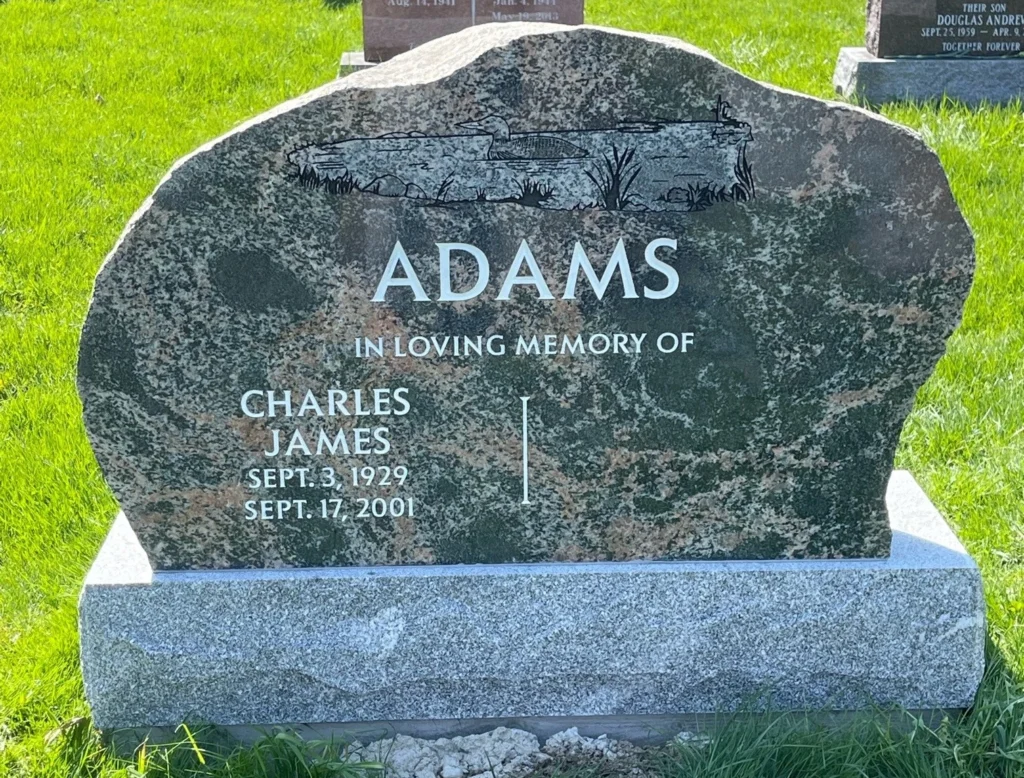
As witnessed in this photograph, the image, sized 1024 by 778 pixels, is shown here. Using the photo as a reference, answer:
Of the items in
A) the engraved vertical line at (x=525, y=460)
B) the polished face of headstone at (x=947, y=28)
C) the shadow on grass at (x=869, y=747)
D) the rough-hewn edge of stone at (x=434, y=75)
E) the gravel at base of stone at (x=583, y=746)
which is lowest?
the gravel at base of stone at (x=583, y=746)

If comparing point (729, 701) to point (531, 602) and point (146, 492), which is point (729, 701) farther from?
point (146, 492)

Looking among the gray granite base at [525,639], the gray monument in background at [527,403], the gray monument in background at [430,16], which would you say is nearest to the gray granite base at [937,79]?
the gray monument in background at [430,16]

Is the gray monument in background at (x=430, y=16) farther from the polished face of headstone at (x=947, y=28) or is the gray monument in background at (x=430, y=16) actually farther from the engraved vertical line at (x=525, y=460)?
the engraved vertical line at (x=525, y=460)

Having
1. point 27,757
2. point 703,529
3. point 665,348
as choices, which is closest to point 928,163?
point 665,348

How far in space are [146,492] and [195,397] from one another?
0.77 ft

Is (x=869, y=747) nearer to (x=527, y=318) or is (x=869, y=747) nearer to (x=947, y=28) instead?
(x=527, y=318)

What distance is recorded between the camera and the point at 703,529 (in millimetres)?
2623

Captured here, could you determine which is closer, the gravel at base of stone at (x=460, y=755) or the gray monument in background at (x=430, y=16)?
the gravel at base of stone at (x=460, y=755)

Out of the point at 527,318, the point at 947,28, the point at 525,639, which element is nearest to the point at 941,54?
the point at 947,28

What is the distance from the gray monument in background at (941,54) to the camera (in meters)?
7.14

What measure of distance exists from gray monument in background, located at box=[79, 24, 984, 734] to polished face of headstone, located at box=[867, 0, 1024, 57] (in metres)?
5.23

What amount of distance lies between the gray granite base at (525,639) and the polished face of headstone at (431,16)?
206 inches

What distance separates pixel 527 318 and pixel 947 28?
5758mm

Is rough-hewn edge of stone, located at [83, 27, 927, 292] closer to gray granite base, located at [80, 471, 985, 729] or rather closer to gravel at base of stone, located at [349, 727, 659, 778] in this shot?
gray granite base, located at [80, 471, 985, 729]
